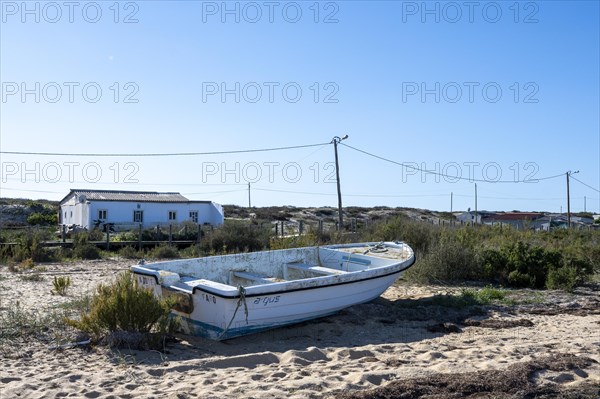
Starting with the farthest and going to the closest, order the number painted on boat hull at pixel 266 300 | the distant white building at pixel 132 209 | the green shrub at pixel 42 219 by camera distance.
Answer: the green shrub at pixel 42 219, the distant white building at pixel 132 209, the number painted on boat hull at pixel 266 300

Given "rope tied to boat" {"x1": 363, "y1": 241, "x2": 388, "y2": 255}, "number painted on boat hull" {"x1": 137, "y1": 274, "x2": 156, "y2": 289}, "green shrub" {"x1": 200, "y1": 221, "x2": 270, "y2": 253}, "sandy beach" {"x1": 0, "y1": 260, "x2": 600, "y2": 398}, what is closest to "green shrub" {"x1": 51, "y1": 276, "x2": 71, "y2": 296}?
"sandy beach" {"x1": 0, "y1": 260, "x2": 600, "y2": 398}

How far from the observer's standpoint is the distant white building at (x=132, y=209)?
3809cm

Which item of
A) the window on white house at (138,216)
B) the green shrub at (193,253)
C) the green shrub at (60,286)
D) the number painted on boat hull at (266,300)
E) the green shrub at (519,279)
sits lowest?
the green shrub at (519,279)

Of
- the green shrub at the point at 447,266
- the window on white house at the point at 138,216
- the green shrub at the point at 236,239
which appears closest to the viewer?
the green shrub at the point at 447,266

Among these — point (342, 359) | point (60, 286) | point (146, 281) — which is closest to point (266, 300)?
point (342, 359)

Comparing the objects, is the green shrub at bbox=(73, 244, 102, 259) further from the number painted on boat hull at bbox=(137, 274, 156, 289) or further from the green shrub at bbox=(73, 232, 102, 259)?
the number painted on boat hull at bbox=(137, 274, 156, 289)

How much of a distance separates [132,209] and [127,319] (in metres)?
32.7

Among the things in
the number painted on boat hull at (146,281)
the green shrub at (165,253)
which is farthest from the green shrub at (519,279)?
the green shrub at (165,253)

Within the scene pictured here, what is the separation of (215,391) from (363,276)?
4.90 meters

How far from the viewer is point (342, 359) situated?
7148 mm

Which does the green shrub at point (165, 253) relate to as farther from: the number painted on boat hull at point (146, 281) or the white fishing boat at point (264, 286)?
the number painted on boat hull at point (146, 281)

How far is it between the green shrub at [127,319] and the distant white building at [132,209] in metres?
30.7

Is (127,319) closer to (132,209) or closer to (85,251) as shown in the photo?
(85,251)

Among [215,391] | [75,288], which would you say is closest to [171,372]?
[215,391]
